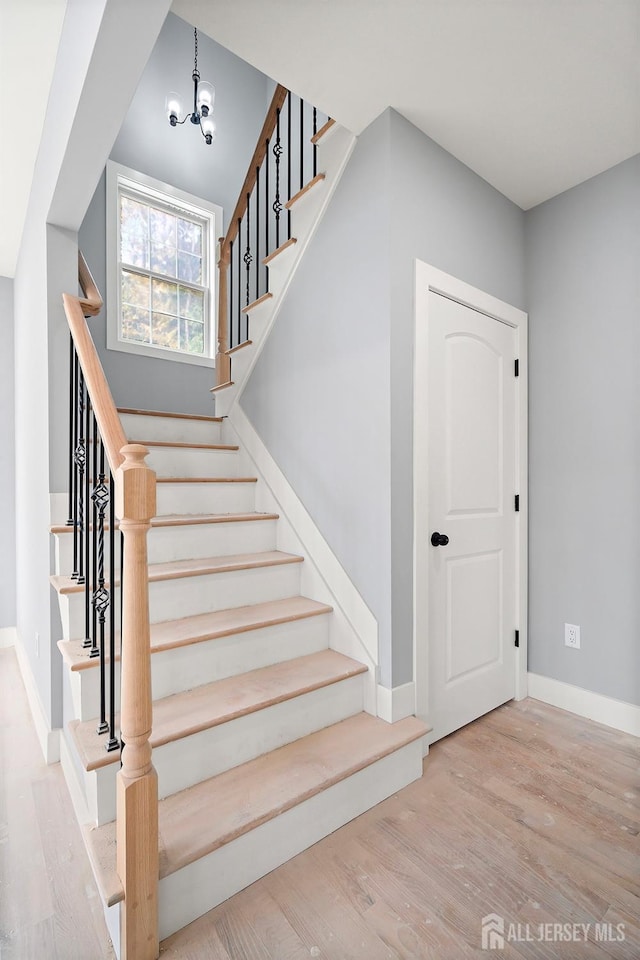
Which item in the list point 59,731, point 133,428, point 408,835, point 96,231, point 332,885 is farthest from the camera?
point 96,231

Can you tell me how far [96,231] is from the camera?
12.3 feet

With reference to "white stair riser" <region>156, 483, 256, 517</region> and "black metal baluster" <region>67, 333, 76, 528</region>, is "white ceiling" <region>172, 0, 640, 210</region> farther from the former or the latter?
"white stair riser" <region>156, 483, 256, 517</region>

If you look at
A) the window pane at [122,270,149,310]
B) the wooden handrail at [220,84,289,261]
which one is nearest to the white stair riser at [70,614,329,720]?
the wooden handrail at [220,84,289,261]

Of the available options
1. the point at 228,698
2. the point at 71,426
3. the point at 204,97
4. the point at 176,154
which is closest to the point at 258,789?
the point at 228,698

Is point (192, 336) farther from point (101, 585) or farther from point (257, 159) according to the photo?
point (101, 585)

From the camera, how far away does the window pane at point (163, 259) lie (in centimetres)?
414

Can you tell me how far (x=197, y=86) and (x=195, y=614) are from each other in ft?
11.0

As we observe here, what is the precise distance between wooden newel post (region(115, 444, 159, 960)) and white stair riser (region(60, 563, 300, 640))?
736 millimetres

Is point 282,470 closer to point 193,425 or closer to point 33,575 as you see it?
point 193,425

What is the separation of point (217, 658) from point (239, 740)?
31cm

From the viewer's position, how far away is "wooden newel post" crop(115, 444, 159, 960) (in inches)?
46.3

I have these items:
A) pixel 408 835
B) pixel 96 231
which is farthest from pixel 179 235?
pixel 408 835

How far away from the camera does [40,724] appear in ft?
7.29

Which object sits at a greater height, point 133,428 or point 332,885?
point 133,428
